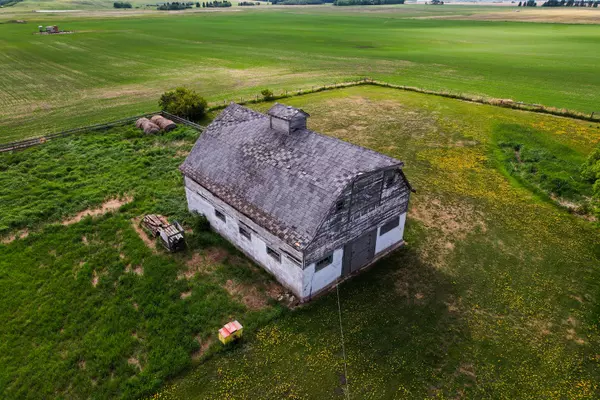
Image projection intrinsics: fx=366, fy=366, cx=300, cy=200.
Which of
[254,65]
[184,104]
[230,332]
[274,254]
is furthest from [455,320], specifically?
[254,65]

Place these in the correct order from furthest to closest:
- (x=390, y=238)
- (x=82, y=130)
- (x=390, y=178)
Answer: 1. (x=82, y=130)
2. (x=390, y=238)
3. (x=390, y=178)

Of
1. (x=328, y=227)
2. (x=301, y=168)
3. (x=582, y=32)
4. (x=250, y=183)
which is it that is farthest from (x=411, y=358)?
(x=582, y=32)

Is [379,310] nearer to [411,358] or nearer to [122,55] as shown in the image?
[411,358]

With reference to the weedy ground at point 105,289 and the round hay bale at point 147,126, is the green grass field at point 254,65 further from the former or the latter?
the weedy ground at point 105,289

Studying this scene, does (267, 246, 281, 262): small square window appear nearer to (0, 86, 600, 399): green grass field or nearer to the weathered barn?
the weathered barn

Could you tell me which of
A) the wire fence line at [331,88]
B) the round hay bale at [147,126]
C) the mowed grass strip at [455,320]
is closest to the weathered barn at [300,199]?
the mowed grass strip at [455,320]

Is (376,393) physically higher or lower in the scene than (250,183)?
lower

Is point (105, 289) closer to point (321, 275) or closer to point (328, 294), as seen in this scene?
point (321, 275)

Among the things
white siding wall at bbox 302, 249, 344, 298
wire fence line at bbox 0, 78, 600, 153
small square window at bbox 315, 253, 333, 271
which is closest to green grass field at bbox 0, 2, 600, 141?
wire fence line at bbox 0, 78, 600, 153
